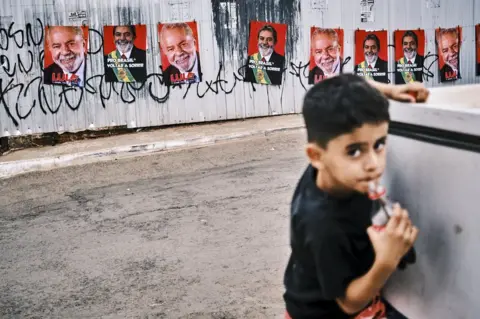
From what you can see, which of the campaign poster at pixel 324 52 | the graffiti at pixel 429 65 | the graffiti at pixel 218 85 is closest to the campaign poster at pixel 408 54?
the graffiti at pixel 429 65

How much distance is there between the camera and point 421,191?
1.69m

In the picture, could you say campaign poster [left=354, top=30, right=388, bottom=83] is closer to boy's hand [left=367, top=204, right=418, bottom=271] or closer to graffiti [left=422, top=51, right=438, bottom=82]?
graffiti [left=422, top=51, right=438, bottom=82]

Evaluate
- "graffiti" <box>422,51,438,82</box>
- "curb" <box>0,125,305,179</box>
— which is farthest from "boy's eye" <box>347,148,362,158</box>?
"graffiti" <box>422,51,438,82</box>

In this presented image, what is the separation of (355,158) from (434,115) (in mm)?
234

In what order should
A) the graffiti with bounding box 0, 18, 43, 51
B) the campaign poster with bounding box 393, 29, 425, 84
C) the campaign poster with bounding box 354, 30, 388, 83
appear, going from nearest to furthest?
the graffiti with bounding box 0, 18, 43, 51 → the campaign poster with bounding box 354, 30, 388, 83 → the campaign poster with bounding box 393, 29, 425, 84

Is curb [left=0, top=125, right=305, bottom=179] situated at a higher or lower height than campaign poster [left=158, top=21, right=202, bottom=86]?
lower

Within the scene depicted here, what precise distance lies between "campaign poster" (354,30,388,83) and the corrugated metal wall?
6.1 inches

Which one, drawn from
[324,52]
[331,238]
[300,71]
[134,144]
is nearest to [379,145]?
[331,238]

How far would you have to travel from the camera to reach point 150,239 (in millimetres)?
5398

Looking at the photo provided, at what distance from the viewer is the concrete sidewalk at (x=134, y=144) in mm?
9109

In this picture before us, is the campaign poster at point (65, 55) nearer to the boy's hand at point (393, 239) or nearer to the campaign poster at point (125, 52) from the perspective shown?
the campaign poster at point (125, 52)

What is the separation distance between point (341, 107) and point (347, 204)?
25 cm

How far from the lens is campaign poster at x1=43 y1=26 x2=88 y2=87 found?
33.8 feet

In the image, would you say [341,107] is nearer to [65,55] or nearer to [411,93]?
[411,93]
